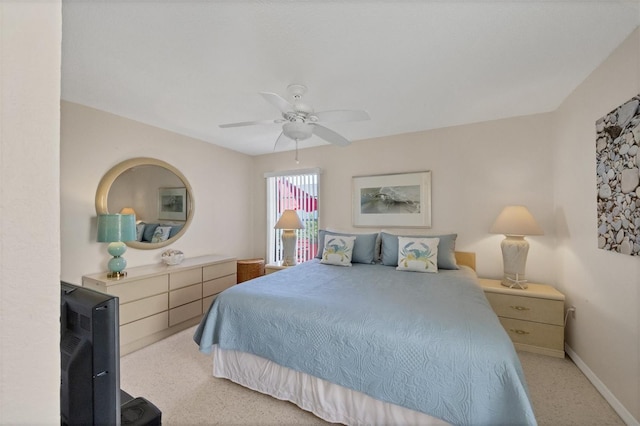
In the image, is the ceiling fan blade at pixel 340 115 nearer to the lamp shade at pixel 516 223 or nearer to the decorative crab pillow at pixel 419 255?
the decorative crab pillow at pixel 419 255

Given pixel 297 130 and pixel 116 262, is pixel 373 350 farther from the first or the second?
pixel 116 262

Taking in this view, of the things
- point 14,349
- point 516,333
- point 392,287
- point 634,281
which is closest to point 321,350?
point 392,287

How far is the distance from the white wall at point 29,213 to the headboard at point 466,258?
Result: 3.49 metres

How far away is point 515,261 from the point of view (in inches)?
105

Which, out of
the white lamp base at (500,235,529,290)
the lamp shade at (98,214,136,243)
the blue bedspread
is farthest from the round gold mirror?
the white lamp base at (500,235,529,290)

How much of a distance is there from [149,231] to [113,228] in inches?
24.5

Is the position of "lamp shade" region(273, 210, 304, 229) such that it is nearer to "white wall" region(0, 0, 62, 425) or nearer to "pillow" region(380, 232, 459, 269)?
"pillow" region(380, 232, 459, 269)

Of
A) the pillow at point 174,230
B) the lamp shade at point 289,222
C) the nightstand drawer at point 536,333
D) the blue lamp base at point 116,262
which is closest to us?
the nightstand drawer at point 536,333

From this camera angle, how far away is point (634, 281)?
1.59m

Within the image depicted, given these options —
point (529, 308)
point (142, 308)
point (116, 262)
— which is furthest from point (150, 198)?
point (529, 308)

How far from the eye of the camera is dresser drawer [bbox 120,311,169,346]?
2453 millimetres

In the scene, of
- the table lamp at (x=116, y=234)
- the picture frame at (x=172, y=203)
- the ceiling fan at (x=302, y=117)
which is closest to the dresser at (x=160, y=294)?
the table lamp at (x=116, y=234)

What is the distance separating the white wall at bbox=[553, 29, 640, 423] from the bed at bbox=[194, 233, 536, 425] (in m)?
0.83

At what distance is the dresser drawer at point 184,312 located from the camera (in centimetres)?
287
